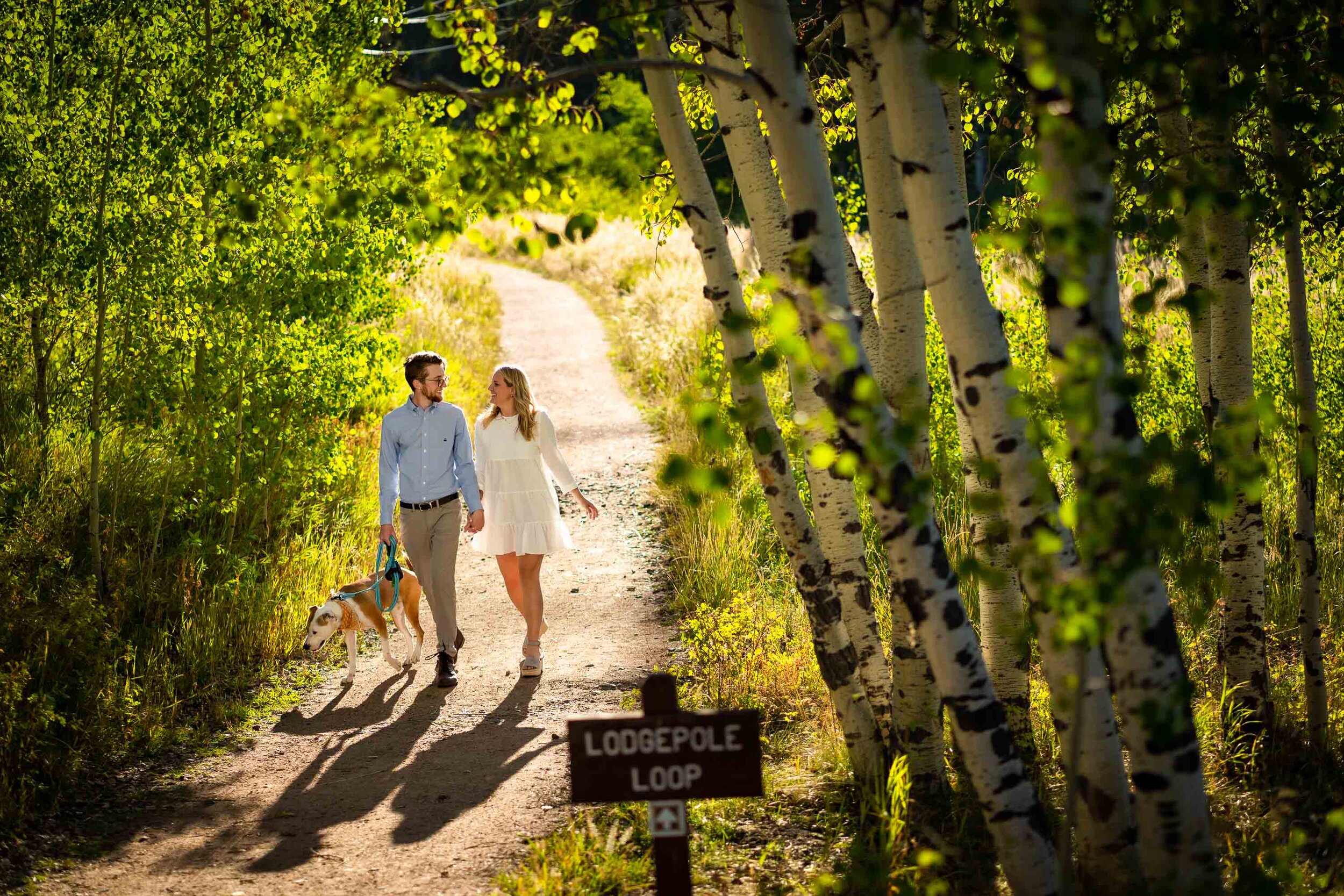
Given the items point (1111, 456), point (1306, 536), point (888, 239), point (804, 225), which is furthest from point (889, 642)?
point (1111, 456)

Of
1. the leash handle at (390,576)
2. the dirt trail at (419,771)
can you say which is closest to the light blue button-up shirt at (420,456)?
the leash handle at (390,576)

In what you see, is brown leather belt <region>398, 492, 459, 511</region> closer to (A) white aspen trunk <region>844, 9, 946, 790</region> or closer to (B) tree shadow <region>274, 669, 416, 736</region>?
(B) tree shadow <region>274, 669, 416, 736</region>

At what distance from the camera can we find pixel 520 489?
270 inches

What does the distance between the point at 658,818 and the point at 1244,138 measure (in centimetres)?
536

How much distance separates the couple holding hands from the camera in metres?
6.76

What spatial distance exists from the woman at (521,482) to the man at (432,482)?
14 cm

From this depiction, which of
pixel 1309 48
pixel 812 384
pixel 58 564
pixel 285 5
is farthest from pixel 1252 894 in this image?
pixel 285 5

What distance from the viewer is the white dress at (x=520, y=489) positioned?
684 centimetres

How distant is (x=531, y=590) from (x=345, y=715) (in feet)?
4.30

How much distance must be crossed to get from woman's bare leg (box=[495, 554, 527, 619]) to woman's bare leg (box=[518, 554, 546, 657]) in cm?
3

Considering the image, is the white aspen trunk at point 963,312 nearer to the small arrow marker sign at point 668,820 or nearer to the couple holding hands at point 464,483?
the small arrow marker sign at point 668,820

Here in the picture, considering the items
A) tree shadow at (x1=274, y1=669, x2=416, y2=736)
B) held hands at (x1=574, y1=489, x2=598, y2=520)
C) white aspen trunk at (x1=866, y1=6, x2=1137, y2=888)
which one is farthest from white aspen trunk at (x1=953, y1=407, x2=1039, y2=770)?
tree shadow at (x1=274, y1=669, x2=416, y2=736)

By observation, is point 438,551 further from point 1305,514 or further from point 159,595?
point 1305,514

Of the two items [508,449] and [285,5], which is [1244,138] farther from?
[285,5]
